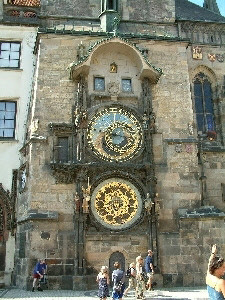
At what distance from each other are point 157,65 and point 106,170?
5.48 m

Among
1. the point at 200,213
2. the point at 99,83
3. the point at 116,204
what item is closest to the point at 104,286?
the point at 116,204

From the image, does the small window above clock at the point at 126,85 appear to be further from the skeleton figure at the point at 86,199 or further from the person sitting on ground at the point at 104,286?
the person sitting on ground at the point at 104,286

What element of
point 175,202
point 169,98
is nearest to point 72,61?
point 169,98

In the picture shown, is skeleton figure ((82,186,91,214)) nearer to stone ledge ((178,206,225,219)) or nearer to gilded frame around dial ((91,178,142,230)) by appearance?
gilded frame around dial ((91,178,142,230))

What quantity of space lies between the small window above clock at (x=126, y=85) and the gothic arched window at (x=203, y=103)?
12.3 ft

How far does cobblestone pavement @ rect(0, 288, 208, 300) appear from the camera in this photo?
1120cm

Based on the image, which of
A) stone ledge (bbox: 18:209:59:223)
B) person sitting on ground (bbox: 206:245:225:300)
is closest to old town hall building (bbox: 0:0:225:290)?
stone ledge (bbox: 18:209:59:223)

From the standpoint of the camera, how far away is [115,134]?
1520cm

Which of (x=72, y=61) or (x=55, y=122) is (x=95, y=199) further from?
(x=72, y=61)

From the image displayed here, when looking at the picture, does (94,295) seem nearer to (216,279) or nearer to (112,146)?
(112,146)

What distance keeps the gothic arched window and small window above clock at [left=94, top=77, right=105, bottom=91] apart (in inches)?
189

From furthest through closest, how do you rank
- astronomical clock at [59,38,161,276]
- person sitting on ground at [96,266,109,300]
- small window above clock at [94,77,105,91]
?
small window above clock at [94,77,105,91] < astronomical clock at [59,38,161,276] < person sitting on ground at [96,266,109,300]

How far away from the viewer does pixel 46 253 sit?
1361cm

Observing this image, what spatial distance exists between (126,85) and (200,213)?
6.05 meters
